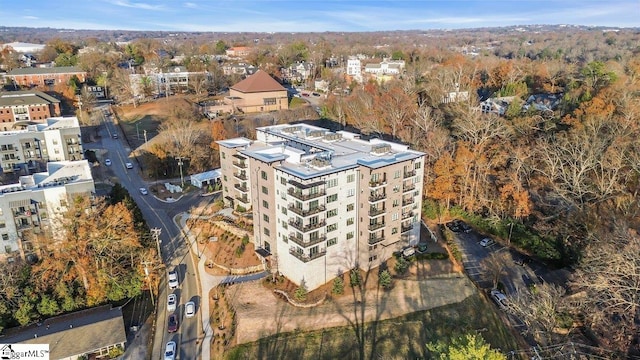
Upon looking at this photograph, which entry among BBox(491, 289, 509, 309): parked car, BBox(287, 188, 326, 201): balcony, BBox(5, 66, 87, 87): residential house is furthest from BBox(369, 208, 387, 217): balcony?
BBox(5, 66, 87, 87): residential house

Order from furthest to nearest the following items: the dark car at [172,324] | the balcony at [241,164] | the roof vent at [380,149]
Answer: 1. the balcony at [241,164]
2. the roof vent at [380,149]
3. the dark car at [172,324]

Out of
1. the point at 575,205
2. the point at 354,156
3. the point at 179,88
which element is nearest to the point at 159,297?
the point at 354,156

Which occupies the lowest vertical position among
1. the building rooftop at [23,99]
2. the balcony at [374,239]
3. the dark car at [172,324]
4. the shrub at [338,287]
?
the dark car at [172,324]

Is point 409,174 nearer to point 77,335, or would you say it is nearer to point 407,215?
point 407,215

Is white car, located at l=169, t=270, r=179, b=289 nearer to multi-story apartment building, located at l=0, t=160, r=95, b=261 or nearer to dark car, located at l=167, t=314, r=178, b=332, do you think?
dark car, located at l=167, t=314, r=178, b=332

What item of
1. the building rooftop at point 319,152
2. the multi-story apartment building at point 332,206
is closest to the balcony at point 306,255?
the multi-story apartment building at point 332,206

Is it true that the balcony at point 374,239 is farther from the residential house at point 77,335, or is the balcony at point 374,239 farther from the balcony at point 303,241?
the residential house at point 77,335

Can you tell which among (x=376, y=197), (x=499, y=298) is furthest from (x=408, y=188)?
(x=499, y=298)
